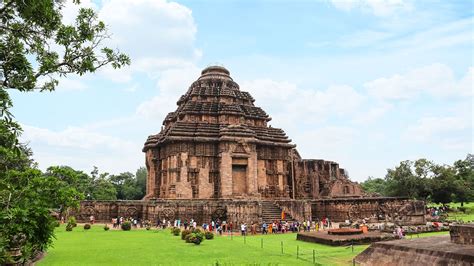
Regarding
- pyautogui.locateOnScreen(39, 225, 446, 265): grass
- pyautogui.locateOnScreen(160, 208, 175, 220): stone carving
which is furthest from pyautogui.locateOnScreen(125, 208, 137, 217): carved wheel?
pyautogui.locateOnScreen(39, 225, 446, 265): grass

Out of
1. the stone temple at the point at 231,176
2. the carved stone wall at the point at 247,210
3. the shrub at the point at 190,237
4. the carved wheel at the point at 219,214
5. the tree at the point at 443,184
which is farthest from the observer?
the tree at the point at 443,184

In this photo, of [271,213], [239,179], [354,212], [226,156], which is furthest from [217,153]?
[354,212]

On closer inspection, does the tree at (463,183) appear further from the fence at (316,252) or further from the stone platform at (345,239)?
the fence at (316,252)

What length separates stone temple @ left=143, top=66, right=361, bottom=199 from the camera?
31.2 metres

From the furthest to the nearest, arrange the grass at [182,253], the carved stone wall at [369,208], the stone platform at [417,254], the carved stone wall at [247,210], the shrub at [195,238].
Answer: the carved stone wall at [369,208] → the carved stone wall at [247,210] → the shrub at [195,238] → the grass at [182,253] → the stone platform at [417,254]

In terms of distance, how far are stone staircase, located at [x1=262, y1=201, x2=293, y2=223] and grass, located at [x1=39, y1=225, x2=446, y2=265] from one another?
7.16 meters

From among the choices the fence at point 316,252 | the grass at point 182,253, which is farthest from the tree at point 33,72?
the fence at point 316,252

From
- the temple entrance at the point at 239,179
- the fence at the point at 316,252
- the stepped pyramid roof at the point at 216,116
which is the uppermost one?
the stepped pyramid roof at the point at 216,116

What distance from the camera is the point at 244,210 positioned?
2456cm

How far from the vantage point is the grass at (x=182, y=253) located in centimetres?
1298

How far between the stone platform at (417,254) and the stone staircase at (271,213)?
13.4 meters

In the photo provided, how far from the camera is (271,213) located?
89.1 ft

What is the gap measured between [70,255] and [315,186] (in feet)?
95.7

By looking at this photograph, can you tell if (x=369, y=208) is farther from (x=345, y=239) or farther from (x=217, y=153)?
(x=217, y=153)
